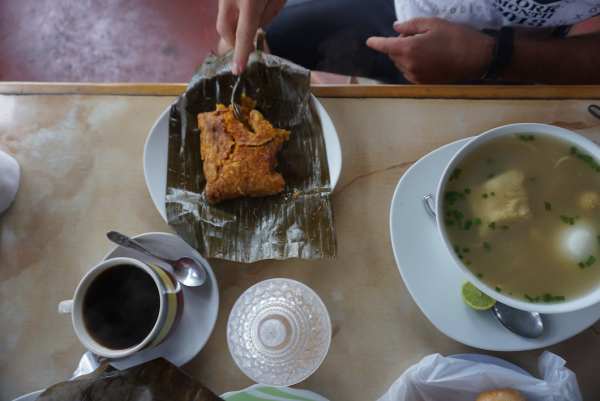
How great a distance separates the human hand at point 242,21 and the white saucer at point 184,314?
0.43 meters

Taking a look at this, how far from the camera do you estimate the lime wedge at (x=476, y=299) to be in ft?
2.86

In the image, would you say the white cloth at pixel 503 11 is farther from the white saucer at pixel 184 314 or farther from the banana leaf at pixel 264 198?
the white saucer at pixel 184 314

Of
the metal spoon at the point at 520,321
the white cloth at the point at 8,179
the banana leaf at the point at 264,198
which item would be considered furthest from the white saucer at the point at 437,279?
the white cloth at the point at 8,179

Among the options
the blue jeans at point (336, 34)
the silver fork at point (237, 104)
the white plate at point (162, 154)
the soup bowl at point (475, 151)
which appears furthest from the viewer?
the blue jeans at point (336, 34)

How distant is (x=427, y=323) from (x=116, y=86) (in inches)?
35.4

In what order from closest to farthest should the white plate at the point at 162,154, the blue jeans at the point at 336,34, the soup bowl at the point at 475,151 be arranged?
the soup bowl at the point at 475,151
the white plate at the point at 162,154
the blue jeans at the point at 336,34

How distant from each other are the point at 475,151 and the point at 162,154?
2.21ft

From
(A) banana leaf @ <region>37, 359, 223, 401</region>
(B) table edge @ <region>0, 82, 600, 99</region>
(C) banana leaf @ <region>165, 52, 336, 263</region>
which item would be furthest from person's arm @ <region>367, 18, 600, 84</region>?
(A) banana leaf @ <region>37, 359, 223, 401</region>

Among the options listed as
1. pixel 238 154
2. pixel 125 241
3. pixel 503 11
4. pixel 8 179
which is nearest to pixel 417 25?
pixel 503 11

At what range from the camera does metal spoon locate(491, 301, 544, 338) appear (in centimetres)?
87

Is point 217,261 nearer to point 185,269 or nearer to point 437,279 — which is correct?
point 185,269

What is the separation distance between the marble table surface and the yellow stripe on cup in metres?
0.10

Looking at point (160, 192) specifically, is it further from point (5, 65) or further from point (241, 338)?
point (5, 65)

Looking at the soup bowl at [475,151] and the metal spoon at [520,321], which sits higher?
the soup bowl at [475,151]
